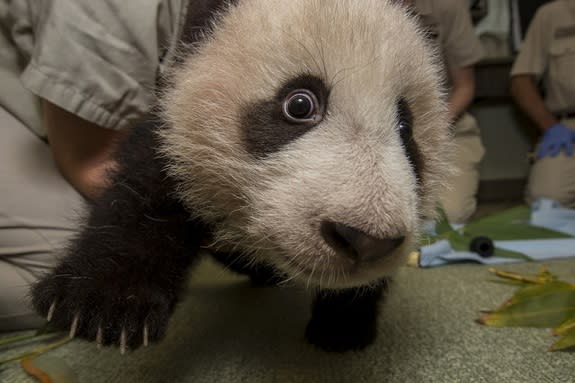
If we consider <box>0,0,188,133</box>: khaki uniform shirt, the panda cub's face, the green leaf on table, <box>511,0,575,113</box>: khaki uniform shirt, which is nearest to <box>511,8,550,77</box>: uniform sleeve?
<box>511,0,575,113</box>: khaki uniform shirt

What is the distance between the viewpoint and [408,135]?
2.55 feet

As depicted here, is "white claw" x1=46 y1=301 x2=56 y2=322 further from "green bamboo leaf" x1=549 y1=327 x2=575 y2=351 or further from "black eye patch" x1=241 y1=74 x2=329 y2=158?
"green bamboo leaf" x1=549 y1=327 x2=575 y2=351

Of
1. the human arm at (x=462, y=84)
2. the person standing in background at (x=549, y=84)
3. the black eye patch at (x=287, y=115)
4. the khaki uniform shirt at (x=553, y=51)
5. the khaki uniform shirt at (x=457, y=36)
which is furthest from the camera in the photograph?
the khaki uniform shirt at (x=553, y=51)

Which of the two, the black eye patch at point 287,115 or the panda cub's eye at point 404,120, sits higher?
the black eye patch at point 287,115

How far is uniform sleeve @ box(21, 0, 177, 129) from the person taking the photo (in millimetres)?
891

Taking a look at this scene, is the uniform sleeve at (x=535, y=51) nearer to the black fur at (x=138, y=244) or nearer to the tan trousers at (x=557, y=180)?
the tan trousers at (x=557, y=180)

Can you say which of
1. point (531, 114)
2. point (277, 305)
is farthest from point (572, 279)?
point (531, 114)

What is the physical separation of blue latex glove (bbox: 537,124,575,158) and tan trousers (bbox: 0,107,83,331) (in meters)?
3.17

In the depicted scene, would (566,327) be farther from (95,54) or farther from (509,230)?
(509,230)

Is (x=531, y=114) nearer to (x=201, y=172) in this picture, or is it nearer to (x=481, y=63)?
(x=481, y=63)

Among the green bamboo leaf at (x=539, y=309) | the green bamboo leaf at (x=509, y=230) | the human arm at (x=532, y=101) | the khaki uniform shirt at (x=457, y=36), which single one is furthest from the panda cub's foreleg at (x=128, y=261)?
the human arm at (x=532, y=101)

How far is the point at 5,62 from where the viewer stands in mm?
1165

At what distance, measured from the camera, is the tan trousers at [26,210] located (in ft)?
3.76

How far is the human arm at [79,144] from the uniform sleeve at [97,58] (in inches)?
3.2
